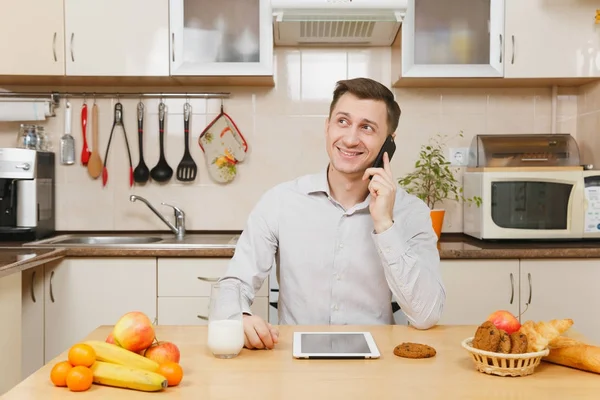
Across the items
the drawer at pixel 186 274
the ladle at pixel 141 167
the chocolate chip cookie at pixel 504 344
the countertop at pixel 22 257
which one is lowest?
the drawer at pixel 186 274

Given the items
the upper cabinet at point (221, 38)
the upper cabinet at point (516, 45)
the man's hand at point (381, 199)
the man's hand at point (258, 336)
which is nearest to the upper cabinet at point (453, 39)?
the upper cabinet at point (516, 45)

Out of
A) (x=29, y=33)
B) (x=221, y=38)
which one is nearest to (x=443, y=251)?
(x=221, y=38)

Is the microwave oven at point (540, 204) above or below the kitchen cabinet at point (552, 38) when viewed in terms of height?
below

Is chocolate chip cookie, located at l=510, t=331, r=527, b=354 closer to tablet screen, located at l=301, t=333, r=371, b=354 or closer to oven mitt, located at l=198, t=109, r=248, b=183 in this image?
tablet screen, located at l=301, t=333, r=371, b=354

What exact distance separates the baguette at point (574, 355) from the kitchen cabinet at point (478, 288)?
144cm

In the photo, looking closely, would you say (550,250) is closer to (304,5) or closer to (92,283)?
(304,5)

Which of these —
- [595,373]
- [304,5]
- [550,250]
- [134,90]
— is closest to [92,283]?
[134,90]

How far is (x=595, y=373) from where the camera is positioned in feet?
4.27

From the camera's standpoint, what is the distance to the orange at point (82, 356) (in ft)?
4.02

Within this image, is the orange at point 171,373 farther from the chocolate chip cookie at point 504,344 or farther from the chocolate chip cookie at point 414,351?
the chocolate chip cookie at point 504,344

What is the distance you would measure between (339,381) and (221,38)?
2.21m

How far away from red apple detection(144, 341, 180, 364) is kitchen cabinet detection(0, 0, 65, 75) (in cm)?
215

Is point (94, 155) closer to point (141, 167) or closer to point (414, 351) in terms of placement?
point (141, 167)

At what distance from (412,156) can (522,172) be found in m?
0.62
